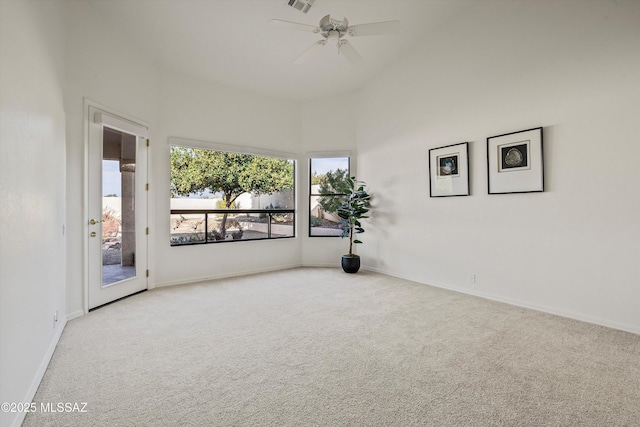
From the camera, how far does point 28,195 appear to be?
195cm

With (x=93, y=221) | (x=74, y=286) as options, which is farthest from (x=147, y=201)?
(x=74, y=286)

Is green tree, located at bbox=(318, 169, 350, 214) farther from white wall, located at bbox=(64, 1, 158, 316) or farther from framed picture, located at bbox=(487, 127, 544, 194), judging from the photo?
white wall, located at bbox=(64, 1, 158, 316)

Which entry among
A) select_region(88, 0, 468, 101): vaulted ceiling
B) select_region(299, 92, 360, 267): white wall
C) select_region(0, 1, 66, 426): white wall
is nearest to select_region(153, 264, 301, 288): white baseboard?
select_region(299, 92, 360, 267): white wall

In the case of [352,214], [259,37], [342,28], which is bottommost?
[352,214]

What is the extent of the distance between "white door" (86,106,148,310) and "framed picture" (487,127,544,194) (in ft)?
15.2

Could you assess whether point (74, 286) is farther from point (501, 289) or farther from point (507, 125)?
point (507, 125)

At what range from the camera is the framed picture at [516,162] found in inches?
135

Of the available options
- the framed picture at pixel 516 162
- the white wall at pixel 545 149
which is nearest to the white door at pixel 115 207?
the white wall at pixel 545 149

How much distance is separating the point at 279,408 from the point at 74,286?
2845mm

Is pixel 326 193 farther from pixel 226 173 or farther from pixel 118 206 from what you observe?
pixel 118 206


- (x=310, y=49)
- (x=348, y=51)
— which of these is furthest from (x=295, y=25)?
(x=348, y=51)

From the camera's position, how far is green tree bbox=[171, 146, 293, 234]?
16.0 feet

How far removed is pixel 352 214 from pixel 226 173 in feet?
7.65

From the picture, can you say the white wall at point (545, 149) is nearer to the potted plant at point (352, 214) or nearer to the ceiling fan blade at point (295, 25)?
the potted plant at point (352, 214)
